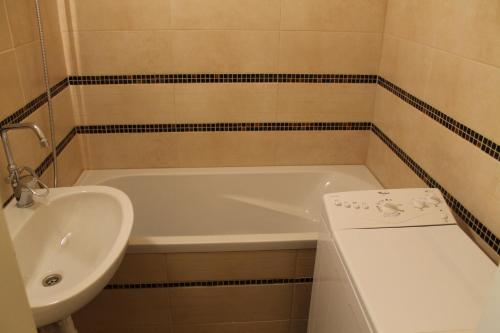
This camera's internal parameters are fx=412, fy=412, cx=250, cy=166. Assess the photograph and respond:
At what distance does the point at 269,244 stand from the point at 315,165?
0.78 metres

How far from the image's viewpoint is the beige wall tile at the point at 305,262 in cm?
169

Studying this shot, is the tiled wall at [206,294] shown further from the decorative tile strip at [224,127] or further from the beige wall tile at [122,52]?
the beige wall tile at [122,52]

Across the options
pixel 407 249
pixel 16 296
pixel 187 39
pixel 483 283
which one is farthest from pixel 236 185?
pixel 16 296

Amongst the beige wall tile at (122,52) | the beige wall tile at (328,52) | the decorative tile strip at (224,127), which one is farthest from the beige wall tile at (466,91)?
the beige wall tile at (122,52)

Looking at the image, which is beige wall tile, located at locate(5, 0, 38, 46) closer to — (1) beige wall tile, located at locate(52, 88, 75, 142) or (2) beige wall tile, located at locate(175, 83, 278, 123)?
(1) beige wall tile, located at locate(52, 88, 75, 142)

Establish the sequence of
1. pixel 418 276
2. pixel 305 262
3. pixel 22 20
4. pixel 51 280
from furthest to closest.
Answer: pixel 305 262
pixel 22 20
pixel 51 280
pixel 418 276

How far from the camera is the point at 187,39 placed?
197 cm

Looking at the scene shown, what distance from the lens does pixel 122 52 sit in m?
1.97

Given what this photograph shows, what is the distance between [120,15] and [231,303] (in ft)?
4.59

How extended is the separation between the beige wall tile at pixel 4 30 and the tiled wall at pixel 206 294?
0.87 metres

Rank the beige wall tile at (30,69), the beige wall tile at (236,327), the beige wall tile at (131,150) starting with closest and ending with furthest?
the beige wall tile at (30,69) < the beige wall tile at (236,327) < the beige wall tile at (131,150)

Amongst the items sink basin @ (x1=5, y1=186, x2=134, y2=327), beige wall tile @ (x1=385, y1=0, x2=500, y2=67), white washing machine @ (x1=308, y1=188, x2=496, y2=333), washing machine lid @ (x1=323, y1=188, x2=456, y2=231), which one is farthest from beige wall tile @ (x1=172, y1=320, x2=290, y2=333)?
beige wall tile @ (x1=385, y1=0, x2=500, y2=67)

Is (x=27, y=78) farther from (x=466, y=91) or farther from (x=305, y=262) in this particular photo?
(x=466, y=91)

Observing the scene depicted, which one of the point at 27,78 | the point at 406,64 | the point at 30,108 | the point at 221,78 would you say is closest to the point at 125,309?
the point at 30,108
